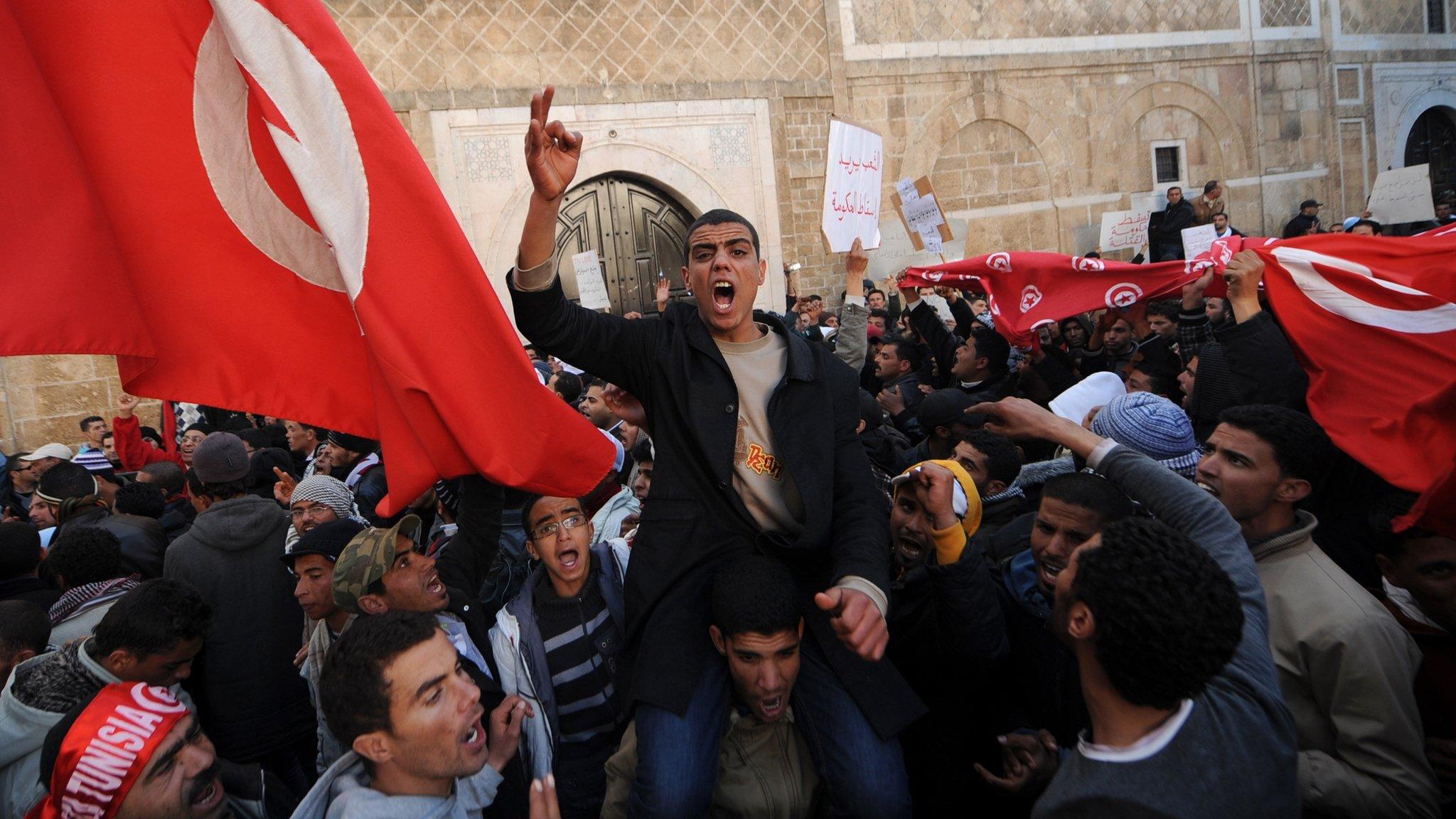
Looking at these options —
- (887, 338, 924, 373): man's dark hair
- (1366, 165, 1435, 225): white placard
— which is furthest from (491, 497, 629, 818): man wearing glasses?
(1366, 165, 1435, 225): white placard

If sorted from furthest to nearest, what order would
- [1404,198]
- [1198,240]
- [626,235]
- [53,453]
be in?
[626,235] < [1404,198] < [1198,240] < [53,453]

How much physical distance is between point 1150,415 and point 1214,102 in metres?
16.4

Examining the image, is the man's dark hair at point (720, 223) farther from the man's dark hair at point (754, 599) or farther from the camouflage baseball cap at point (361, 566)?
the camouflage baseball cap at point (361, 566)

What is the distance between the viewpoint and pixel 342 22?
Result: 12.4m

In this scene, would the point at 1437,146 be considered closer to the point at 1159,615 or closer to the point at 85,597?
the point at 1159,615

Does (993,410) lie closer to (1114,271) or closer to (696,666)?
(696,666)

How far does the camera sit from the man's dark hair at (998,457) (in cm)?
403

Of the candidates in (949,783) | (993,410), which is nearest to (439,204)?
(993,410)

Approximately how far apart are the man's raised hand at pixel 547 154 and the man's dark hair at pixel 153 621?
1779 mm

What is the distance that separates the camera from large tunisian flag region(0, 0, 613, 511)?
7.97ft

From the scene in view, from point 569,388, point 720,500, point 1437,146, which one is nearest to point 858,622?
point 720,500

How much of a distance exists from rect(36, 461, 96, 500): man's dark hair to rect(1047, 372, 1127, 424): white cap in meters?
5.54

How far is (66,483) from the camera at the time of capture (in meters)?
5.90

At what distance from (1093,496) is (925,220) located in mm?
7478
